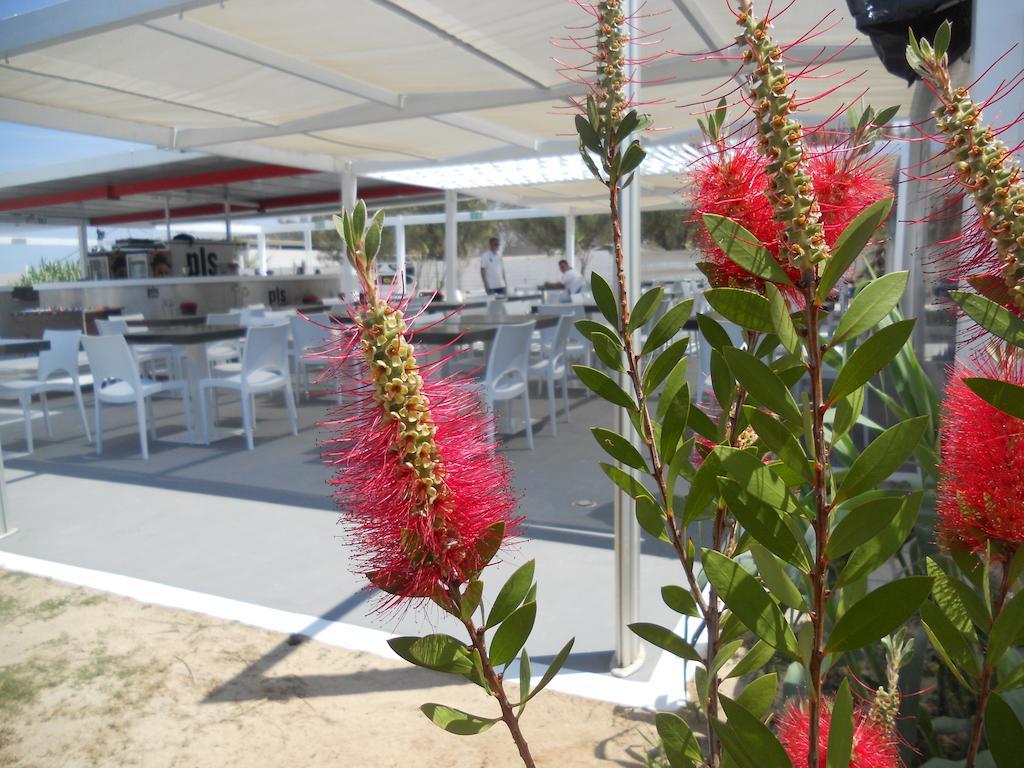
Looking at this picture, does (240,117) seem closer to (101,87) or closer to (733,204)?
(101,87)

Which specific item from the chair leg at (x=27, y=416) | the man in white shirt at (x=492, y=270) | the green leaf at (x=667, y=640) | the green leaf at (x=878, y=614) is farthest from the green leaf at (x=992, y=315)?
the man in white shirt at (x=492, y=270)

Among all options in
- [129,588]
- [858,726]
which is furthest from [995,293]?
[129,588]

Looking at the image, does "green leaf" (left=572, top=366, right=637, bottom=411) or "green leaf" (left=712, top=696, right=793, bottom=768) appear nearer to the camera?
"green leaf" (left=712, top=696, right=793, bottom=768)

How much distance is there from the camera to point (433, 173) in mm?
11492

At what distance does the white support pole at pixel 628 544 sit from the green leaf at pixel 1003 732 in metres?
1.48

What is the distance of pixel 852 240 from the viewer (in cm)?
34

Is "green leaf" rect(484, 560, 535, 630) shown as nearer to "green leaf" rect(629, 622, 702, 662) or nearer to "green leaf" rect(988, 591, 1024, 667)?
"green leaf" rect(629, 622, 702, 662)

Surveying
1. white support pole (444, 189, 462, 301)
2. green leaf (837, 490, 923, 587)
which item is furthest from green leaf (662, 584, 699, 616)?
white support pole (444, 189, 462, 301)

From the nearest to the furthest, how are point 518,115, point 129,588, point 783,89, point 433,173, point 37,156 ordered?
1. point 783,89
2. point 129,588
3. point 518,115
4. point 433,173
5. point 37,156

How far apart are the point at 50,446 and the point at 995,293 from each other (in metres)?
6.96

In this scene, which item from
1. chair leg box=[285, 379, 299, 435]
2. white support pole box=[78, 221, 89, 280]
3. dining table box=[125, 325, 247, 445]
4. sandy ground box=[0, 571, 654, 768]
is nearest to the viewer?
sandy ground box=[0, 571, 654, 768]

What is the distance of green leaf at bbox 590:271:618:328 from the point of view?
0.54 m

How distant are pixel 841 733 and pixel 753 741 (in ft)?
0.17

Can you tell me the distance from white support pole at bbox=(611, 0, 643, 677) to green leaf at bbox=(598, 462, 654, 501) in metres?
1.36
